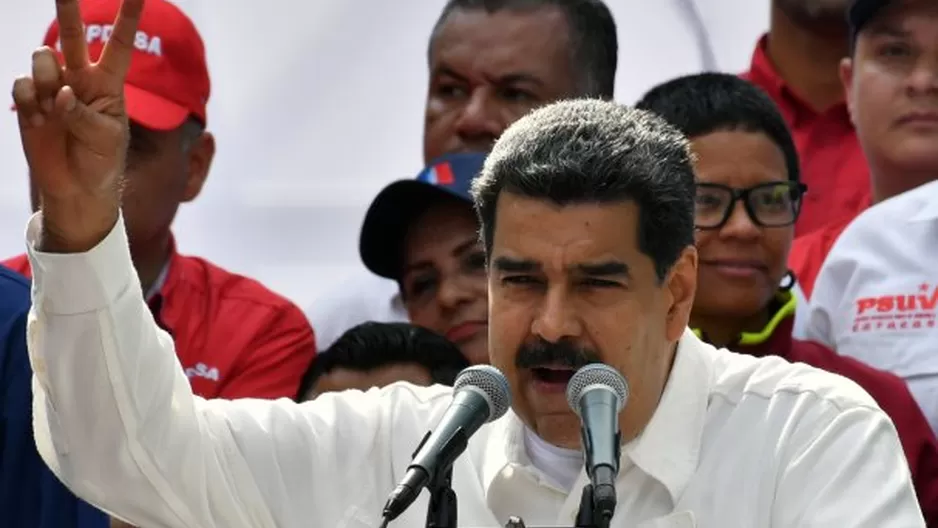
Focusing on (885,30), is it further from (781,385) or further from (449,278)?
(781,385)

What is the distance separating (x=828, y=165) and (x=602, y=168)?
240 cm

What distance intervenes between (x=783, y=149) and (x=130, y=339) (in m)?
2.16

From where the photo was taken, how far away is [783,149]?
17.6ft

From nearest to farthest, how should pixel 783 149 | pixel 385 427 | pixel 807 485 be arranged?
pixel 807 485, pixel 385 427, pixel 783 149

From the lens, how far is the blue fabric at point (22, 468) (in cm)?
420

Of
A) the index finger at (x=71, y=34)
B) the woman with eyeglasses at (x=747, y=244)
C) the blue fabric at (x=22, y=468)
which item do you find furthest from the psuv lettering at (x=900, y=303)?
the index finger at (x=71, y=34)

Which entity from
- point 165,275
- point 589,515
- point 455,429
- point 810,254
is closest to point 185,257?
point 165,275

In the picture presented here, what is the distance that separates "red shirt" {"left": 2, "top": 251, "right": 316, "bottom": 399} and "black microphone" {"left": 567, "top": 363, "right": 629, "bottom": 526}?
83.2 inches

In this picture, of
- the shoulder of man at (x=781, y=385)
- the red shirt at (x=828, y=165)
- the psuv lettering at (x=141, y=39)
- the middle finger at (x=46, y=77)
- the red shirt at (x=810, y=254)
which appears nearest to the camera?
the middle finger at (x=46, y=77)

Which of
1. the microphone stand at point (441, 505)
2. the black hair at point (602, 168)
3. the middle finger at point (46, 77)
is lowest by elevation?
the microphone stand at point (441, 505)

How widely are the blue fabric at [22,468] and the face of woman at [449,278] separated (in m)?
1.43

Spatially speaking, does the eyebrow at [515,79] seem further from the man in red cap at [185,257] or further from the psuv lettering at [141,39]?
the psuv lettering at [141,39]

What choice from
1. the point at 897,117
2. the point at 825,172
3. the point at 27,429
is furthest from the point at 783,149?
the point at 27,429

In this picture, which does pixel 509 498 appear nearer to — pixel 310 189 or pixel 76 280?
pixel 76 280
